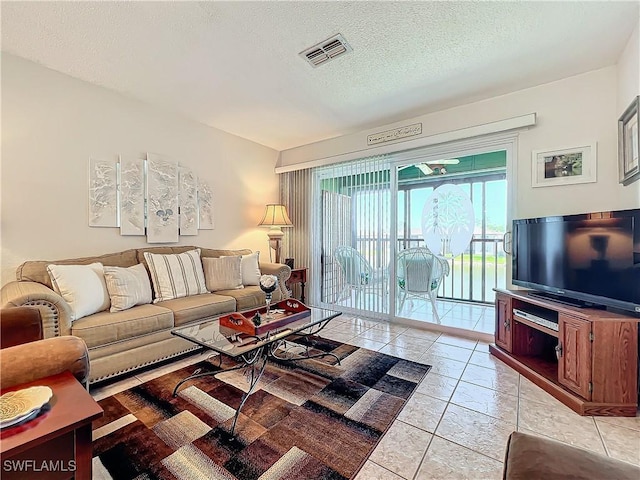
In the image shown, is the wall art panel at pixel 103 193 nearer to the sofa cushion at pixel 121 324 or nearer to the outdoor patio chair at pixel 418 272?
the sofa cushion at pixel 121 324

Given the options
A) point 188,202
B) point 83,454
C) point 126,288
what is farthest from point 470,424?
point 188,202

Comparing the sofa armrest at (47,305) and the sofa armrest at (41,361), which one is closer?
the sofa armrest at (41,361)

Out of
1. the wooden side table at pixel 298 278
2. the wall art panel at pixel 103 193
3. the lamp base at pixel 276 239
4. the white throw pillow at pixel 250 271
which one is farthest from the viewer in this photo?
the lamp base at pixel 276 239

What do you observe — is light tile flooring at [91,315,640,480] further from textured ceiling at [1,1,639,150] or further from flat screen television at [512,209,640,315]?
textured ceiling at [1,1,639,150]

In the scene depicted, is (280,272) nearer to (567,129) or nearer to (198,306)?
(198,306)

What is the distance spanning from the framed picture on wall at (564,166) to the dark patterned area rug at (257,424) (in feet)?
6.57

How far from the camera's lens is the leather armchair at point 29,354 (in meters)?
1.12

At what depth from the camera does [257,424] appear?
165 cm

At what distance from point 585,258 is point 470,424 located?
55.5 inches

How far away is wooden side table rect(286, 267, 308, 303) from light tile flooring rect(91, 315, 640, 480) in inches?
68.6

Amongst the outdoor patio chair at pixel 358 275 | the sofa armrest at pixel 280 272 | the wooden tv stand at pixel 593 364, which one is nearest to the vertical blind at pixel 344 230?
the outdoor patio chair at pixel 358 275

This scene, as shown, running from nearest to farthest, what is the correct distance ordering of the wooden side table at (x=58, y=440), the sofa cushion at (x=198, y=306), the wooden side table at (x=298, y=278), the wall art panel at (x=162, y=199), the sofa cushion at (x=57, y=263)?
the wooden side table at (x=58, y=440)
the sofa cushion at (x=57, y=263)
the sofa cushion at (x=198, y=306)
the wall art panel at (x=162, y=199)
the wooden side table at (x=298, y=278)

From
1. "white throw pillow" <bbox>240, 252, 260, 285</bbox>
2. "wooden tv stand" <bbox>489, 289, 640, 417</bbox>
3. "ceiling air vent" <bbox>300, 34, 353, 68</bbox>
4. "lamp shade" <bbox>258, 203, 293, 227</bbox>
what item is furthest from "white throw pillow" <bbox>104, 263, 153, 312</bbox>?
"wooden tv stand" <bbox>489, 289, 640, 417</bbox>

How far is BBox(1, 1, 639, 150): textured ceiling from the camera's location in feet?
5.94
